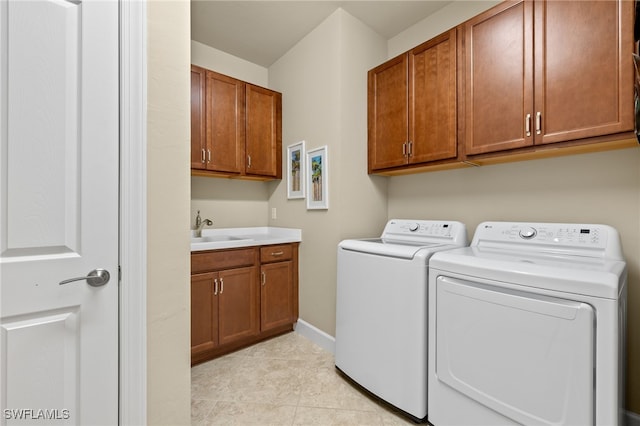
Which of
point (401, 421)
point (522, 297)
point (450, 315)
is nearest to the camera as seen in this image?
point (522, 297)

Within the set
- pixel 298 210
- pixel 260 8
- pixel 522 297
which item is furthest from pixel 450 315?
pixel 260 8

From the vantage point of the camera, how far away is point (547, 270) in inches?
44.4

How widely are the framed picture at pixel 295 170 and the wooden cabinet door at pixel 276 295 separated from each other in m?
0.69

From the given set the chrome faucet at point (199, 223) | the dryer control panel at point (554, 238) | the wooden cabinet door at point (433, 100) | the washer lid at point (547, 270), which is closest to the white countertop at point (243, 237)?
the chrome faucet at point (199, 223)

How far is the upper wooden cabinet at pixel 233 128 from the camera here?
240 centimetres

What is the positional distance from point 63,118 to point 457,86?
6.65 feet

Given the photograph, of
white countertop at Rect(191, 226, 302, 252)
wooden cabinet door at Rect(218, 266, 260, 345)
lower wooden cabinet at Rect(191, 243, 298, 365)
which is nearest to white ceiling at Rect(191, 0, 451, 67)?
white countertop at Rect(191, 226, 302, 252)

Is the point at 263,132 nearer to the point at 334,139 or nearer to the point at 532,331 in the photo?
the point at 334,139

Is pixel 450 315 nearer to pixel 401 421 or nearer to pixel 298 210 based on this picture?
pixel 401 421

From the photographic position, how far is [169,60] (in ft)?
3.93

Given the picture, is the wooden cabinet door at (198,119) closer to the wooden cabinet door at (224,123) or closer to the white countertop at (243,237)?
the wooden cabinet door at (224,123)

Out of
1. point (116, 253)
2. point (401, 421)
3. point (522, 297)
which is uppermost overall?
point (116, 253)

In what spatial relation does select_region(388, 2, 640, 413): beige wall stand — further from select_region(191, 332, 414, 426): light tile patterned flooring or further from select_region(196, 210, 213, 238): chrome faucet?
select_region(196, 210, 213, 238): chrome faucet

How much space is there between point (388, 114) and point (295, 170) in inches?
40.0
